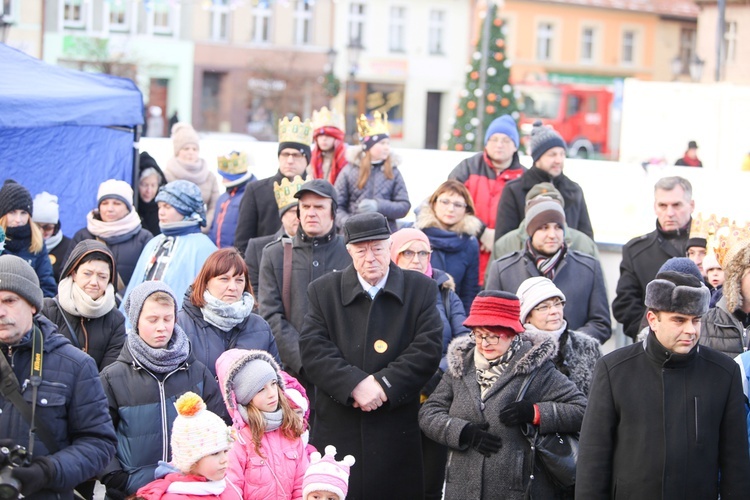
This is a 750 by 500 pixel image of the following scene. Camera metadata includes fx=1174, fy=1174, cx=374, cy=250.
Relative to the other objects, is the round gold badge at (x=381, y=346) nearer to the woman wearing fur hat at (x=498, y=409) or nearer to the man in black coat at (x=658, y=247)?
the woman wearing fur hat at (x=498, y=409)

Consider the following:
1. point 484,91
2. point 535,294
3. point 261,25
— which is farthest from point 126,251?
point 261,25

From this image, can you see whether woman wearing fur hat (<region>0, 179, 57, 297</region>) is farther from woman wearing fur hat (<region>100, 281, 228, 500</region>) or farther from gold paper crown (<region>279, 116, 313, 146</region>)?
woman wearing fur hat (<region>100, 281, 228, 500</region>)

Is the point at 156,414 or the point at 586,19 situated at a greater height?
the point at 586,19

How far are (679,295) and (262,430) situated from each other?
5.97 ft

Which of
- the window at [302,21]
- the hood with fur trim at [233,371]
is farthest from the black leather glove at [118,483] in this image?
the window at [302,21]

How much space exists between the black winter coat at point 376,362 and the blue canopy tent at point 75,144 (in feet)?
15.8

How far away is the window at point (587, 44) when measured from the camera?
165 ft

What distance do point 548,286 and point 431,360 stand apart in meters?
0.74

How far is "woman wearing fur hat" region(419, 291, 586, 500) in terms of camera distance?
526 cm

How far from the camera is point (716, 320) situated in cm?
566

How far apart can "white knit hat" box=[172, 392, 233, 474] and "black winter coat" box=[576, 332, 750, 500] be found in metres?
1.47

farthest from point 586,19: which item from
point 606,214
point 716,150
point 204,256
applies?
point 204,256

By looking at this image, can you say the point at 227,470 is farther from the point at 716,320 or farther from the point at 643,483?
the point at 716,320

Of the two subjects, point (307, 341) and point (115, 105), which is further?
point (115, 105)
